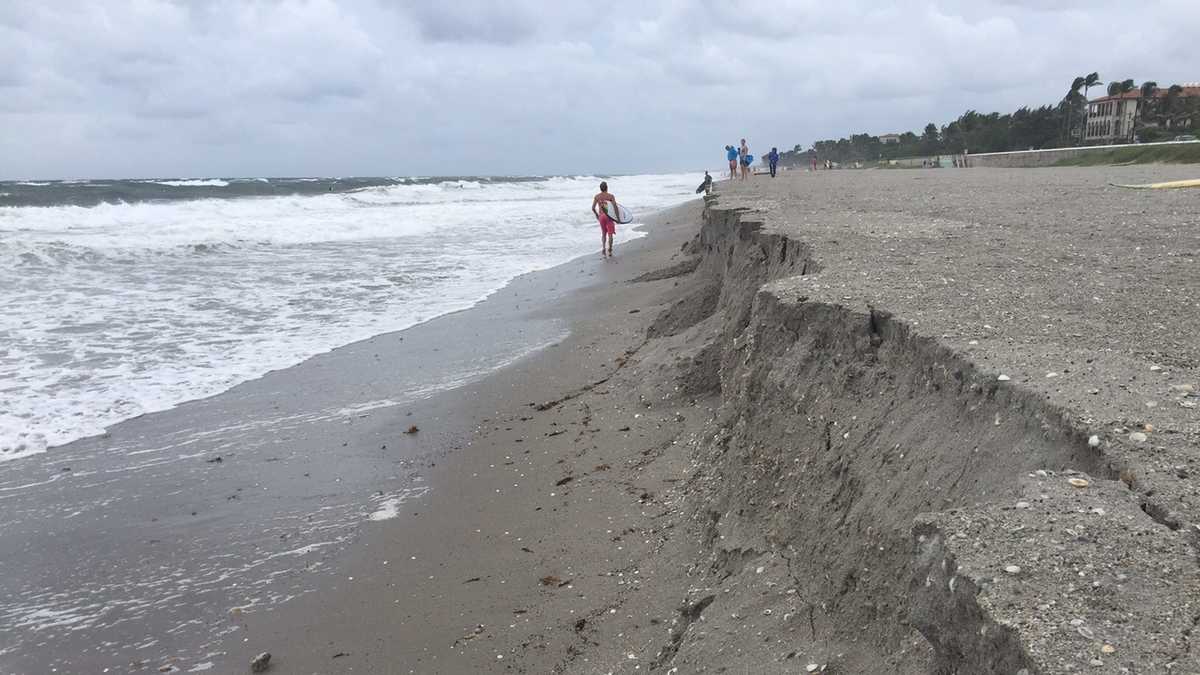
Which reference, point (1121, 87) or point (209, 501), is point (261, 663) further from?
point (1121, 87)

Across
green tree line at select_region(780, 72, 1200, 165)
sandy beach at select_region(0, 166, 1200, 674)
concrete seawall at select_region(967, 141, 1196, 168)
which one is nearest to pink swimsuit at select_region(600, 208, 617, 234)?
sandy beach at select_region(0, 166, 1200, 674)

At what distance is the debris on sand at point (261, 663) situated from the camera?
3.52 m

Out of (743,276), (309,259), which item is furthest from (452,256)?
(743,276)

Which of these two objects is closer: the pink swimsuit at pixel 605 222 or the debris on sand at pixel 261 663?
the debris on sand at pixel 261 663

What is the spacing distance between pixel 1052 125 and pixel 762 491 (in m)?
78.4

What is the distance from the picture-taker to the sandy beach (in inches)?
77.0

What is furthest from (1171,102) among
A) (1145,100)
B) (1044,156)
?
(1044,156)

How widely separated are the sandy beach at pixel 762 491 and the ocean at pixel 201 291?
3.39 ft

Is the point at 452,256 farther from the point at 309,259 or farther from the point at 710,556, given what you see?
the point at 710,556

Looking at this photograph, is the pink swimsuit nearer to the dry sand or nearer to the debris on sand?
the dry sand

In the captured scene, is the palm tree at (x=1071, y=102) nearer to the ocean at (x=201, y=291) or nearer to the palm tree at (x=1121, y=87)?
the palm tree at (x=1121, y=87)

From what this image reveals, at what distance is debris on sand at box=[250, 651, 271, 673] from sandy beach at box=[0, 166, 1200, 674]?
0.31 feet

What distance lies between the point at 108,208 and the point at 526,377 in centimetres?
3316

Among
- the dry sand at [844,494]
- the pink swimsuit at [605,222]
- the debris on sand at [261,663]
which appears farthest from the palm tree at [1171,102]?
the debris on sand at [261,663]
